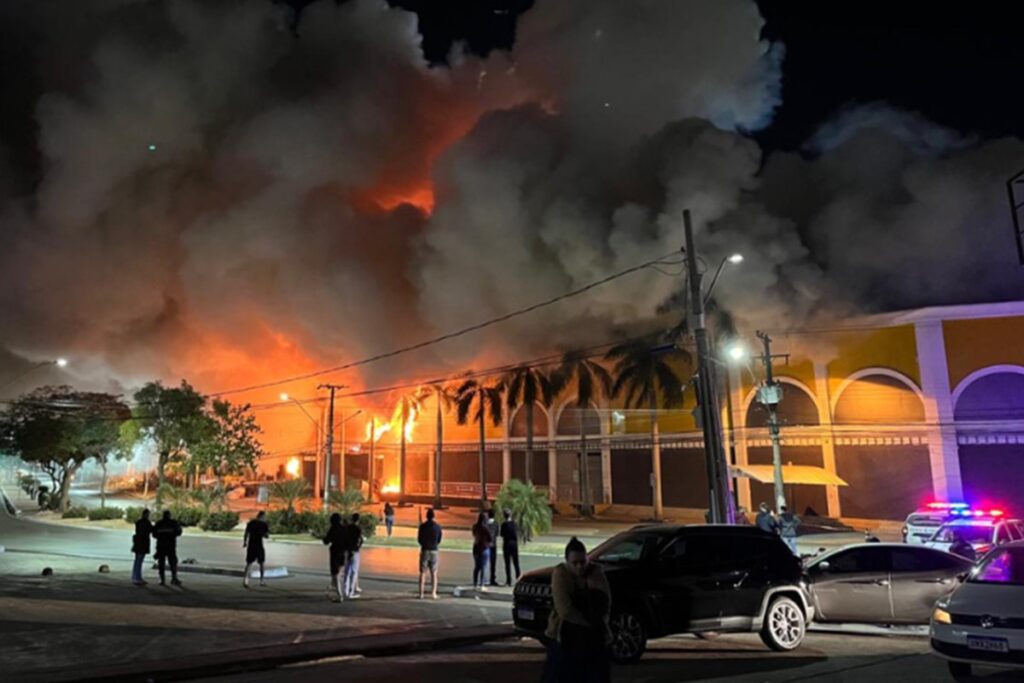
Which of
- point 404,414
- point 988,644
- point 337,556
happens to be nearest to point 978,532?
point 988,644

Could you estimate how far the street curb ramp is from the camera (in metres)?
7.08

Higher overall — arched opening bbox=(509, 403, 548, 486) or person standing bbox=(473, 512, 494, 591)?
arched opening bbox=(509, 403, 548, 486)

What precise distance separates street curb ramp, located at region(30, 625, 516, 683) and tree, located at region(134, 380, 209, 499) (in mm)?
34237

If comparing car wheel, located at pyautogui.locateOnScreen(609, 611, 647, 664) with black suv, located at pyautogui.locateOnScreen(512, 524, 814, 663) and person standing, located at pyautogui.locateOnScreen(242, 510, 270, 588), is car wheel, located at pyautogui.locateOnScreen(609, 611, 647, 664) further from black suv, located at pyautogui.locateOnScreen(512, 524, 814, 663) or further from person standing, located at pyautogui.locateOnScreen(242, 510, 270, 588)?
person standing, located at pyautogui.locateOnScreen(242, 510, 270, 588)

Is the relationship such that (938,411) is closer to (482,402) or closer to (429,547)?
(429,547)

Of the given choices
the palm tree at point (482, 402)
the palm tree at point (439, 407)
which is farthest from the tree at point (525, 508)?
the palm tree at point (439, 407)

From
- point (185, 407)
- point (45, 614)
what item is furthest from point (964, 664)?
point (185, 407)

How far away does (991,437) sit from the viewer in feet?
89.0

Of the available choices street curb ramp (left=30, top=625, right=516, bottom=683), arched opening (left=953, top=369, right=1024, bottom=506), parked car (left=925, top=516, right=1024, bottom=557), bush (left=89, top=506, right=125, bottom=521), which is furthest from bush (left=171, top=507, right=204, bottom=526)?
arched opening (left=953, top=369, right=1024, bottom=506)

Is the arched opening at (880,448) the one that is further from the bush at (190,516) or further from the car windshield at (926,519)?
the bush at (190,516)

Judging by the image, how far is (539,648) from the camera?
28.6ft

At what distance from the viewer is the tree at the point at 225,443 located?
37875mm

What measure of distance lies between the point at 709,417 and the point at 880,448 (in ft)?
63.9

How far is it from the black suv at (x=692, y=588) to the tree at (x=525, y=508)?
12.6 metres
